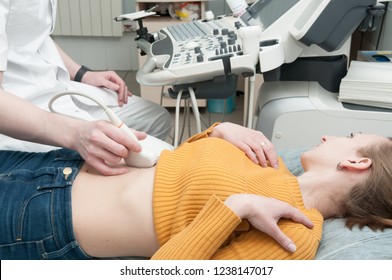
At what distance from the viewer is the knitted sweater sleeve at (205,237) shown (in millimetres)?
973

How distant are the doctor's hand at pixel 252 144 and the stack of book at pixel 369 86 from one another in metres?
0.48

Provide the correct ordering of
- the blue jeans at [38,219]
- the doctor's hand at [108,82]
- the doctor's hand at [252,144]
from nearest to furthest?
the blue jeans at [38,219], the doctor's hand at [252,144], the doctor's hand at [108,82]

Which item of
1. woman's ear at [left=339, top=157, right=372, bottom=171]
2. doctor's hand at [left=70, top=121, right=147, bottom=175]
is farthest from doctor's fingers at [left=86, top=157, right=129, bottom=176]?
woman's ear at [left=339, top=157, right=372, bottom=171]

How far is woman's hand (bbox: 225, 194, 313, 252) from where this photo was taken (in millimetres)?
1014

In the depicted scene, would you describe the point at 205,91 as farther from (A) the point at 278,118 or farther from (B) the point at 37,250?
(B) the point at 37,250

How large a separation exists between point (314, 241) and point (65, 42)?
3.65m

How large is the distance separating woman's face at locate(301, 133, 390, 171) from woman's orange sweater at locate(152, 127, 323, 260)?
109mm

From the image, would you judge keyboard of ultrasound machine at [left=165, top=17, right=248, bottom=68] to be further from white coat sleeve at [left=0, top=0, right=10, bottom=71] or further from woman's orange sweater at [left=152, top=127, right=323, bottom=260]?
white coat sleeve at [left=0, top=0, right=10, bottom=71]

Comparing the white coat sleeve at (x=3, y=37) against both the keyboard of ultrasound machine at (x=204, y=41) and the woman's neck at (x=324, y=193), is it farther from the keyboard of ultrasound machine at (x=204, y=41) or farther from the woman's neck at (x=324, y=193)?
the woman's neck at (x=324, y=193)

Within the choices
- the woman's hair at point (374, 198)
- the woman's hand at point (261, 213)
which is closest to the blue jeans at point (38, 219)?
the woman's hand at point (261, 213)

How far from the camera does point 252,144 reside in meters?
1.37

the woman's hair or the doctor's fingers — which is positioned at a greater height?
the doctor's fingers

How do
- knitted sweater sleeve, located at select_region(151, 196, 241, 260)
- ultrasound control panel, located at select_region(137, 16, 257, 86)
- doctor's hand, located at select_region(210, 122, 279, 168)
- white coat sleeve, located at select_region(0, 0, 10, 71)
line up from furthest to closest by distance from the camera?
ultrasound control panel, located at select_region(137, 16, 257, 86) < doctor's hand, located at select_region(210, 122, 279, 168) < white coat sleeve, located at select_region(0, 0, 10, 71) < knitted sweater sleeve, located at select_region(151, 196, 241, 260)

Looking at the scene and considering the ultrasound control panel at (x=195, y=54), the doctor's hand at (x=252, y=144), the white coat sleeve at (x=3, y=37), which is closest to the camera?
the white coat sleeve at (x=3, y=37)
